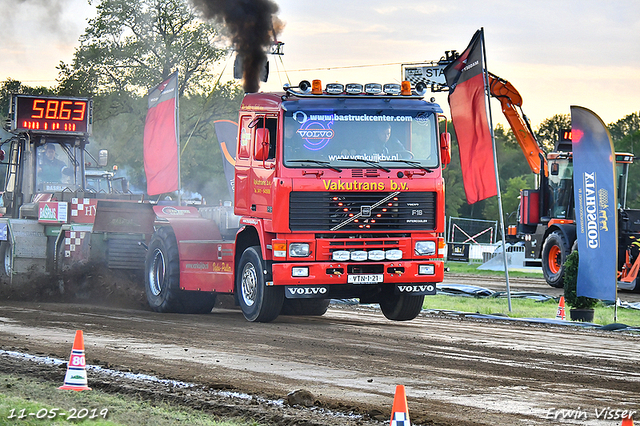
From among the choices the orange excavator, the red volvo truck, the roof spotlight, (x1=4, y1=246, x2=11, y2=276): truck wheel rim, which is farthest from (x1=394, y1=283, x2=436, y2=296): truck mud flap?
the orange excavator

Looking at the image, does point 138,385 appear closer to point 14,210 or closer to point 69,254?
point 69,254

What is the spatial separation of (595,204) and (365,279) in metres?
4.05

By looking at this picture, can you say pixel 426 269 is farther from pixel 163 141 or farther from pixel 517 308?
pixel 163 141

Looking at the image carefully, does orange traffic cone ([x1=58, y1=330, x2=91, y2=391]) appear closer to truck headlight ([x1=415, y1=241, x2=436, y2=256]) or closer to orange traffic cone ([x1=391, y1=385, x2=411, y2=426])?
orange traffic cone ([x1=391, y1=385, x2=411, y2=426])

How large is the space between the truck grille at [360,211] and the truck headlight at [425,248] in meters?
0.21

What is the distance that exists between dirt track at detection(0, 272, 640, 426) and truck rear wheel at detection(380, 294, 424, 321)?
187 mm

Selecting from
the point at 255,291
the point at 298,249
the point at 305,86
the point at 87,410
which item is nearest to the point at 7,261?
the point at 255,291

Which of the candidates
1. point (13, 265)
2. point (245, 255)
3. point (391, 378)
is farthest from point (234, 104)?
point (391, 378)

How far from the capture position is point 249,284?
513 inches

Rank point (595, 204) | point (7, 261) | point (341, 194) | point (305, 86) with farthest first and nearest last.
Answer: point (7, 261)
point (595, 204)
point (305, 86)
point (341, 194)

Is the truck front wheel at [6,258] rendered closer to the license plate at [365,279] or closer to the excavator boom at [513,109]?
the license plate at [365,279]

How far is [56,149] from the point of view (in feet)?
66.9

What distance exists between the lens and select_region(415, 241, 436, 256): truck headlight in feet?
41.0

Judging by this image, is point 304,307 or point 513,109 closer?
point 304,307
